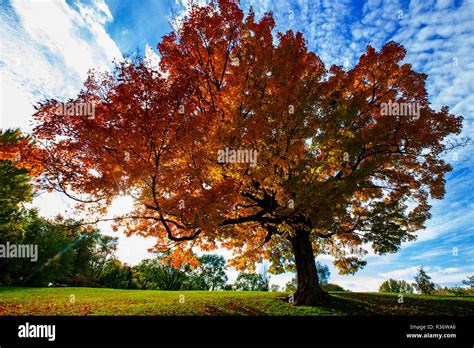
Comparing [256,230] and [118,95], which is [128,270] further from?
[118,95]

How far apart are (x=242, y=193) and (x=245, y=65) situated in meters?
5.90

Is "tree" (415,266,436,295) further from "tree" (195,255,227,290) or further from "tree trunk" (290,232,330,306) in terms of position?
"tree" (195,255,227,290)

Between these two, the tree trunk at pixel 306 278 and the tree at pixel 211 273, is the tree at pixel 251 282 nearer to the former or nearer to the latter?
the tree at pixel 211 273

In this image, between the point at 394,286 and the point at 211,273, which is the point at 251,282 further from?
the point at 394,286

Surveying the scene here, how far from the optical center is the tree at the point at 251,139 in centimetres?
888

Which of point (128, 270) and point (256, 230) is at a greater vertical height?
point (256, 230)

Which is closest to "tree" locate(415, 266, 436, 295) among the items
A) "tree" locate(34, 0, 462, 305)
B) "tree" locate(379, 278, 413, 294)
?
"tree" locate(34, 0, 462, 305)

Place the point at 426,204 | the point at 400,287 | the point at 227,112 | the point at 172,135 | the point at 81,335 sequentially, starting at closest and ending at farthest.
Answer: the point at 81,335 → the point at 172,135 → the point at 227,112 → the point at 426,204 → the point at 400,287

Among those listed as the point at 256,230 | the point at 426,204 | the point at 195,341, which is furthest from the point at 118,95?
the point at 426,204

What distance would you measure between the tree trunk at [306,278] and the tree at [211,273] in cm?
5160

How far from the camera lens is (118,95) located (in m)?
8.90

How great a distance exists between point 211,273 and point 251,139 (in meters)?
60.2

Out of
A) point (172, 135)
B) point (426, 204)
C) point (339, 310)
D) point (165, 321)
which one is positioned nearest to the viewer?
point (165, 321)

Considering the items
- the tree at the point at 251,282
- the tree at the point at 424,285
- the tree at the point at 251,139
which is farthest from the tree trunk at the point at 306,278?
the tree at the point at 251,282
